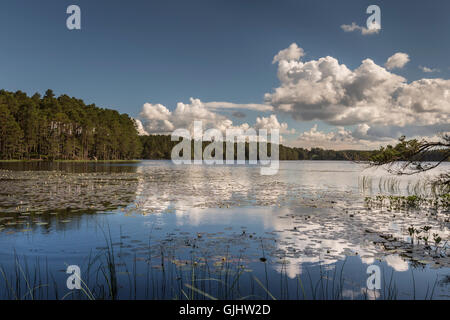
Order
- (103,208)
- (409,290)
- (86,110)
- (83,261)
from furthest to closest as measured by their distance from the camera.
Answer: (86,110), (103,208), (83,261), (409,290)

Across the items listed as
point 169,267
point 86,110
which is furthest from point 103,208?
point 86,110

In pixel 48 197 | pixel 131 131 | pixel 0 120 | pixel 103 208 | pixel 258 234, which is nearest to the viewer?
pixel 258 234

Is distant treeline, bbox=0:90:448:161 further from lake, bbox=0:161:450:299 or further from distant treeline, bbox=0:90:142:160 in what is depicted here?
lake, bbox=0:161:450:299

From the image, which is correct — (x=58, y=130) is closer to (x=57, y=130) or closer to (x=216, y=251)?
(x=57, y=130)

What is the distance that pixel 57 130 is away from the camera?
3531 inches

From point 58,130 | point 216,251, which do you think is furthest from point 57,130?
point 216,251

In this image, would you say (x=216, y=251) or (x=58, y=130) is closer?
(x=216, y=251)

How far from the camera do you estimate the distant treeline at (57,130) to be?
80688 millimetres

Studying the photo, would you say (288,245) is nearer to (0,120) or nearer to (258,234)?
(258,234)

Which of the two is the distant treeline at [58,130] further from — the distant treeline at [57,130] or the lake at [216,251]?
the lake at [216,251]

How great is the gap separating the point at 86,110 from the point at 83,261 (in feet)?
378

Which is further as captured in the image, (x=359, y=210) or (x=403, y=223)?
(x=359, y=210)

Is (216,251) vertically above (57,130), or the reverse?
(57,130)

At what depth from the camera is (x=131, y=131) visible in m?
129
